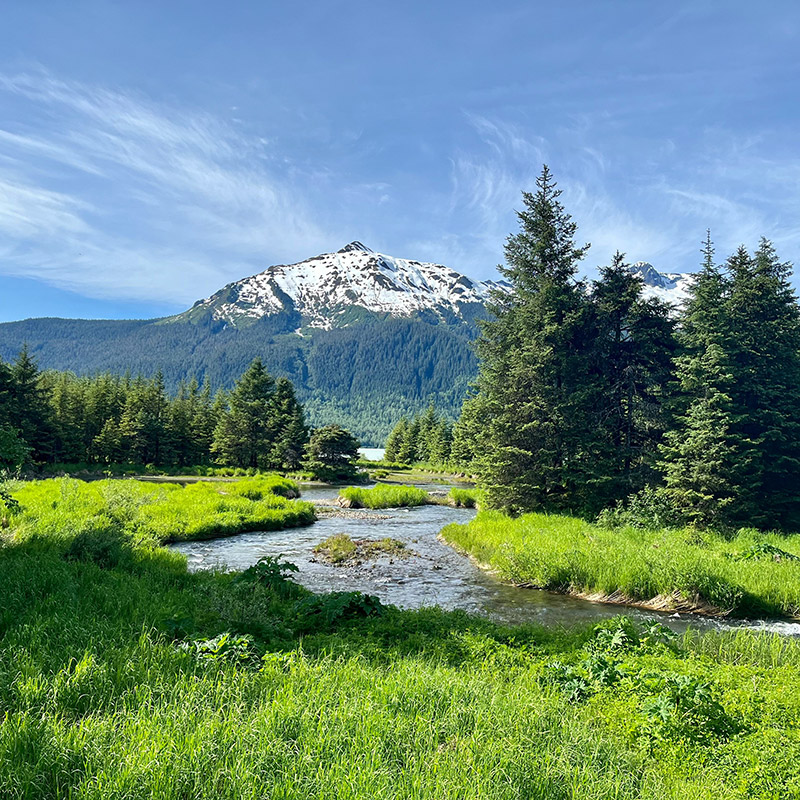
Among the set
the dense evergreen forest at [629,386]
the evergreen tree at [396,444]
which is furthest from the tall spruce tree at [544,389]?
the evergreen tree at [396,444]

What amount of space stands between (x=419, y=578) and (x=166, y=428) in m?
57.2

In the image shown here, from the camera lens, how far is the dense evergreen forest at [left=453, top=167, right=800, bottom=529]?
25609 millimetres

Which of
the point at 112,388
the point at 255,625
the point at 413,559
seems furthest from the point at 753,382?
the point at 112,388

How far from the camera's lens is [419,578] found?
1789 cm

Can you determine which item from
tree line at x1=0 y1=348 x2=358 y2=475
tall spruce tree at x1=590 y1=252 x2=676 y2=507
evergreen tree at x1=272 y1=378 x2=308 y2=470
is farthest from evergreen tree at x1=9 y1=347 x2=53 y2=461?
tall spruce tree at x1=590 y1=252 x2=676 y2=507

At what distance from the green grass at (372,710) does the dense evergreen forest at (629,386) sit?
17253 mm

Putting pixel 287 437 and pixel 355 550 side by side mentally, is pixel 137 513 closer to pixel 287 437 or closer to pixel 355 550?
pixel 355 550

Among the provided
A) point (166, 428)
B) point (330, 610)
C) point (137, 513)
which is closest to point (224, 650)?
point (330, 610)

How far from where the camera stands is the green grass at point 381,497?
39906 mm

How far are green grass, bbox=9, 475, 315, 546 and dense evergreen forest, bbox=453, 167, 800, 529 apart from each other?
13.1 m

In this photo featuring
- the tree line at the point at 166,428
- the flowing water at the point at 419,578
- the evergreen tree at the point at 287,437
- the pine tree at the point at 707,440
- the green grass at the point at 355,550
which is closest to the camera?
the flowing water at the point at 419,578

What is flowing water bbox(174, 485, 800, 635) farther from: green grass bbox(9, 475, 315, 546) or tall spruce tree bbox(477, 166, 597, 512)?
tall spruce tree bbox(477, 166, 597, 512)

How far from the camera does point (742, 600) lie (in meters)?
14.2

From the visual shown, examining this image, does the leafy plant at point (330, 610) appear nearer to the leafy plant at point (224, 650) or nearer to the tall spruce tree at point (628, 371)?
the leafy plant at point (224, 650)
